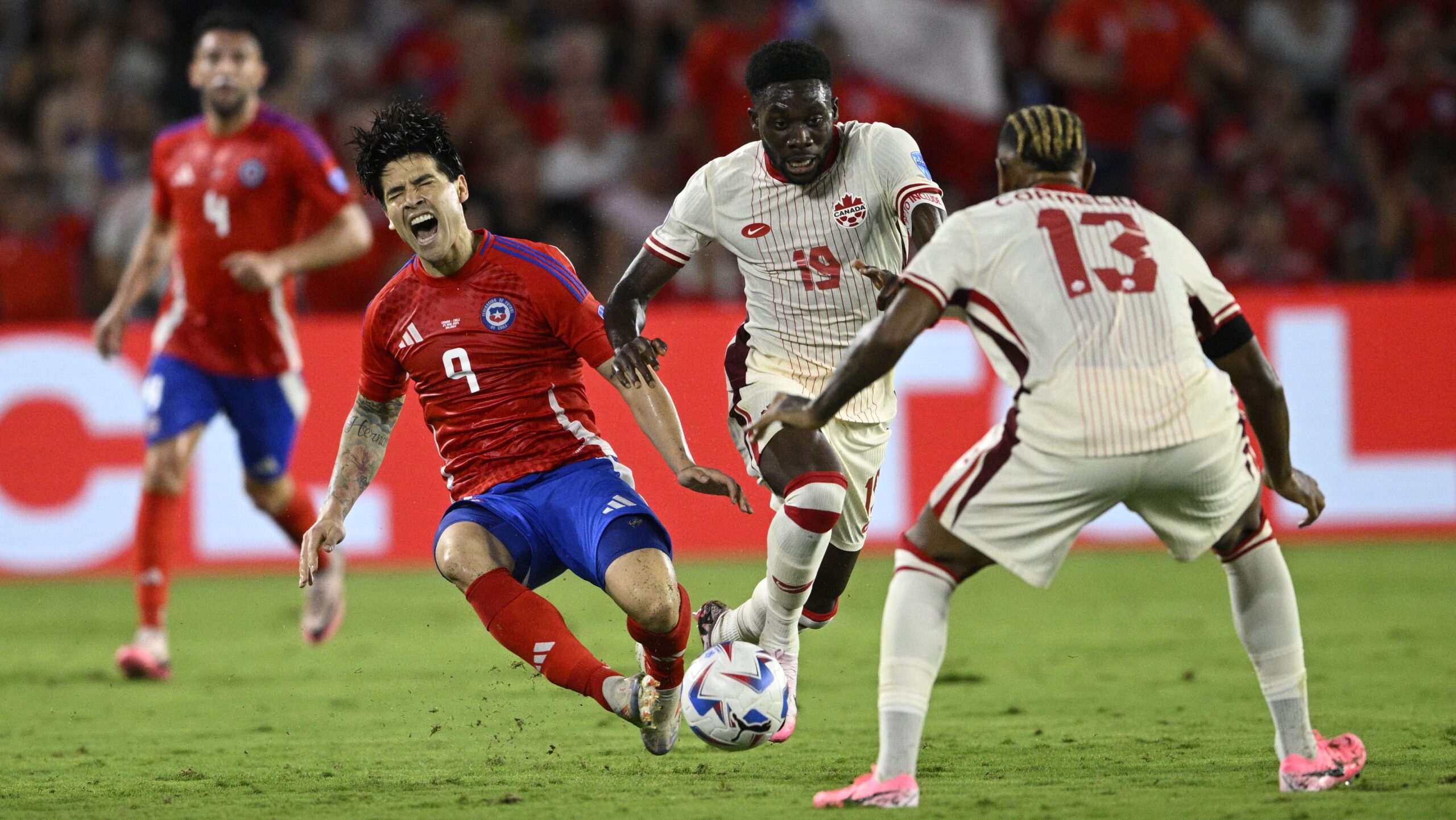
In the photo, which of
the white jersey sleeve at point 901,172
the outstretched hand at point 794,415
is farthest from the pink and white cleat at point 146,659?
the outstretched hand at point 794,415

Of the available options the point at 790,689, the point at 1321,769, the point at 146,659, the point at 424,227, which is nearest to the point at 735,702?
the point at 790,689

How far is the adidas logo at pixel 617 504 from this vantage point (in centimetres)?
528

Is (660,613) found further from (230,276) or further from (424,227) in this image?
(230,276)

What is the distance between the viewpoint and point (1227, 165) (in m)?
12.9

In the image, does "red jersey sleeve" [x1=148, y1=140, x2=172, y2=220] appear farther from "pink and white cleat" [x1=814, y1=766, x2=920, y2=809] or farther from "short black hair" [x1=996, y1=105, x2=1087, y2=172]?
"pink and white cleat" [x1=814, y1=766, x2=920, y2=809]

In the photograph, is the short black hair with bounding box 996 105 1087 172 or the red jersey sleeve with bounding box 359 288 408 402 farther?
the red jersey sleeve with bounding box 359 288 408 402

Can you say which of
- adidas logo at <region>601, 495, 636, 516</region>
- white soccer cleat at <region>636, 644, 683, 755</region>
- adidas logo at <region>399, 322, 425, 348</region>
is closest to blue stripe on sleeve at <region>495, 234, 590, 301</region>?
adidas logo at <region>399, 322, 425, 348</region>

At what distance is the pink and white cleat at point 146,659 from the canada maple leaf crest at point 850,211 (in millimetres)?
3847

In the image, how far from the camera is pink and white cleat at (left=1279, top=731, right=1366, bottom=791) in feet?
14.9

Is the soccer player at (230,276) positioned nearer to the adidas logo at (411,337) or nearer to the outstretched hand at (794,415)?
the adidas logo at (411,337)

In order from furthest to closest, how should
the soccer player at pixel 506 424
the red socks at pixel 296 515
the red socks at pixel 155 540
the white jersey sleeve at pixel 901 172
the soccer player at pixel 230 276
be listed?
the red socks at pixel 296 515, the soccer player at pixel 230 276, the red socks at pixel 155 540, the white jersey sleeve at pixel 901 172, the soccer player at pixel 506 424

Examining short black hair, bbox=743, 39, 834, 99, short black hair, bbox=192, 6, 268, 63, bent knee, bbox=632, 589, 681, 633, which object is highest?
short black hair, bbox=192, 6, 268, 63

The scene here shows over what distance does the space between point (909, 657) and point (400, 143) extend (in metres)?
2.36

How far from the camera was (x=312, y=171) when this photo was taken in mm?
8211
